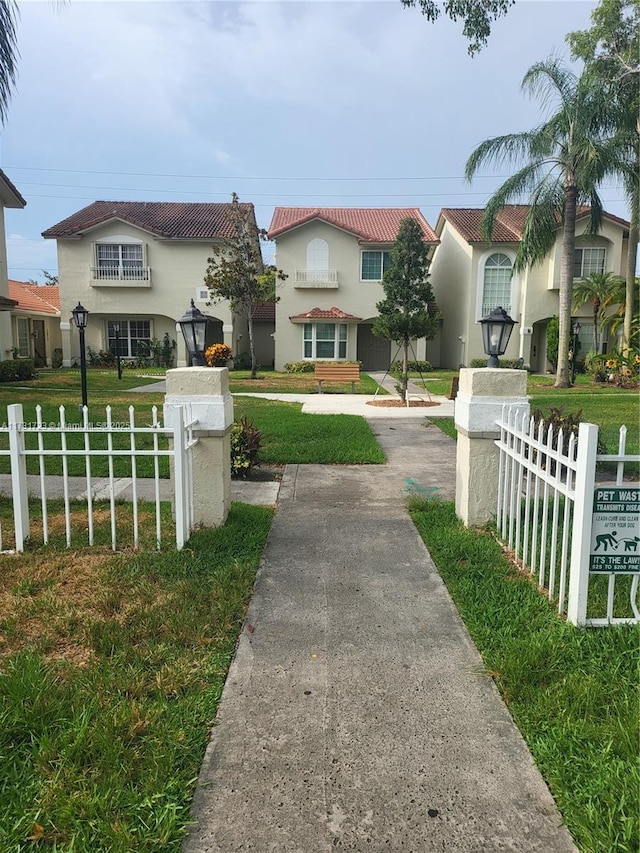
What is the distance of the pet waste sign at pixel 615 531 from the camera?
3363 mm

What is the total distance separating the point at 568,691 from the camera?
2824mm

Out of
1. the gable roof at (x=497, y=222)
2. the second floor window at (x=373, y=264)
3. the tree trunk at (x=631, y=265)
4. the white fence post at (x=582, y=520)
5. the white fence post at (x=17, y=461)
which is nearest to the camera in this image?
the white fence post at (x=582, y=520)

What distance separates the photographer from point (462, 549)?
4750mm

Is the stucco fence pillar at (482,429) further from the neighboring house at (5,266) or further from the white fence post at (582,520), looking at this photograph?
the neighboring house at (5,266)

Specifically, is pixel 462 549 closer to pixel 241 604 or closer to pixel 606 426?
pixel 241 604

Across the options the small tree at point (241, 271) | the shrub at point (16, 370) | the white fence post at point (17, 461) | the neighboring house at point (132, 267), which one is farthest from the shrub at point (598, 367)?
the shrub at point (16, 370)

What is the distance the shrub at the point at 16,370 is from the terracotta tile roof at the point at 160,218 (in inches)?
332

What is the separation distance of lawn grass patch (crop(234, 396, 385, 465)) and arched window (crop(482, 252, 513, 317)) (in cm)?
1582

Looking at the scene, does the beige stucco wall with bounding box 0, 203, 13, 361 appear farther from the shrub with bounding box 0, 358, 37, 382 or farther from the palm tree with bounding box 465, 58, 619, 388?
the palm tree with bounding box 465, 58, 619, 388

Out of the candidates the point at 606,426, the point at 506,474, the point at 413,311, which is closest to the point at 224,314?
the point at 413,311

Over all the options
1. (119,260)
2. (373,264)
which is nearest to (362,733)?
(373,264)

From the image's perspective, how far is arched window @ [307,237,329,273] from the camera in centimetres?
2720

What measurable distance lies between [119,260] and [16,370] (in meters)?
8.82

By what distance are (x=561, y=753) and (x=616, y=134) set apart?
19.9m
